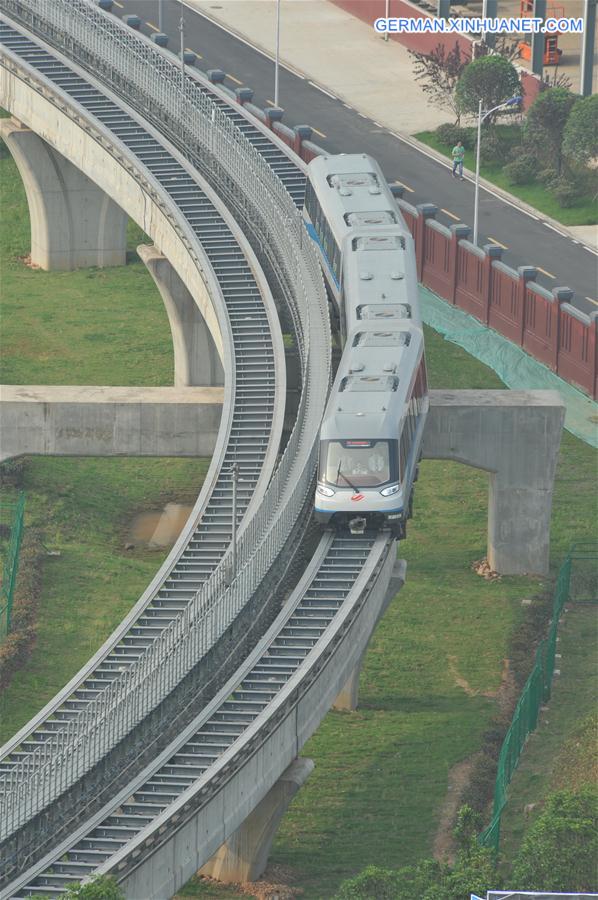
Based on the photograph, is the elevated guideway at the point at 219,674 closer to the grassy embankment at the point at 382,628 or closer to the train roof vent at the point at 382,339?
the train roof vent at the point at 382,339

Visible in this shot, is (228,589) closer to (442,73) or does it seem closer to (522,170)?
(522,170)

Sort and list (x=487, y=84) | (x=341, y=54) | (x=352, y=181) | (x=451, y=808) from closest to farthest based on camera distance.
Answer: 1. (x=451, y=808)
2. (x=352, y=181)
3. (x=487, y=84)
4. (x=341, y=54)

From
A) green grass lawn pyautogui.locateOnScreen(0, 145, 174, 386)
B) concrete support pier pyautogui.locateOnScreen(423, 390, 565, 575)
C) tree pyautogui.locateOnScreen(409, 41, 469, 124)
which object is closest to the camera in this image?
concrete support pier pyautogui.locateOnScreen(423, 390, 565, 575)

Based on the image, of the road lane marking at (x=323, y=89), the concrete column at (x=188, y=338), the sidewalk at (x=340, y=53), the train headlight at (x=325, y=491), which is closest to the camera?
the train headlight at (x=325, y=491)

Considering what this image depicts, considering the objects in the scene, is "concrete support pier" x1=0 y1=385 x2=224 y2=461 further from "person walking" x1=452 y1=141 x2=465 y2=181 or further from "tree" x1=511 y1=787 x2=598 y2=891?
"person walking" x1=452 y1=141 x2=465 y2=181

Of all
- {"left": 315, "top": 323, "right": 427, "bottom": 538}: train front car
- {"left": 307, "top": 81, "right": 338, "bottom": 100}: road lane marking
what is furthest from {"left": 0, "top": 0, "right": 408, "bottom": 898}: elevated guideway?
{"left": 307, "top": 81, "right": 338, "bottom": 100}: road lane marking

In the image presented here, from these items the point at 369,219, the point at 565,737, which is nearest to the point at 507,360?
A: the point at 369,219

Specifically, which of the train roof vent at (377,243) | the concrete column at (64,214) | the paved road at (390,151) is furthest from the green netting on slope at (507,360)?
the concrete column at (64,214)
